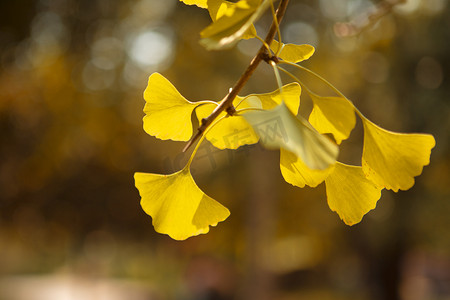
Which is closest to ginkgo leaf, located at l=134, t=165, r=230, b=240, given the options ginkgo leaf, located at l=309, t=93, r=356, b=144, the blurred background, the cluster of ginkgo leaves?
the cluster of ginkgo leaves

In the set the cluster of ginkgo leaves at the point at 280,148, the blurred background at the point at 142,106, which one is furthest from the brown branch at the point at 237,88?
the blurred background at the point at 142,106

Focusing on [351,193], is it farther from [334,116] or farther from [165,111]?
[165,111]

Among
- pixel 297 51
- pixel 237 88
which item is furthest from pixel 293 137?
pixel 297 51

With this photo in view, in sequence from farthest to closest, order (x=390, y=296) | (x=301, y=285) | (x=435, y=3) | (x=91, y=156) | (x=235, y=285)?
(x=301, y=285), (x=235, y=285), (x=390, y=296), (x=91, y=156), (x=435, y=3)

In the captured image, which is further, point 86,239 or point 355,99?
point 86,239

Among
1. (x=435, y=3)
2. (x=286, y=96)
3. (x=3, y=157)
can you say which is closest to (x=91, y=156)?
(x=3, y=157)

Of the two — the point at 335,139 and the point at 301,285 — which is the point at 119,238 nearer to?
the point at 301,285

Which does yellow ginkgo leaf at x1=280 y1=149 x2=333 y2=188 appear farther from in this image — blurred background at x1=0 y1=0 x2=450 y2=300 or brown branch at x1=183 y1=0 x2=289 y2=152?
blurred background at x1=0 y1=0 x2=450 y2=300
